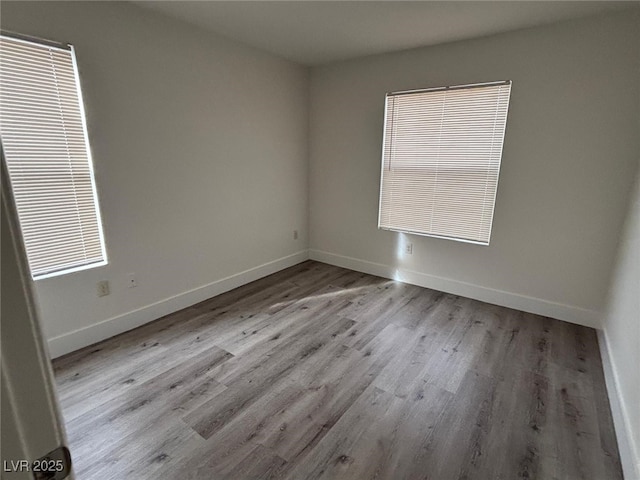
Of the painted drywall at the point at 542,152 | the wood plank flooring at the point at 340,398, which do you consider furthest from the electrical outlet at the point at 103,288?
the painted drywall at the point at 542,152

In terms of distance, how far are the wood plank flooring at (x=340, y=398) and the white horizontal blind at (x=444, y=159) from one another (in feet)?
3.10

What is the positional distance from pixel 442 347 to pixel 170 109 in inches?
110

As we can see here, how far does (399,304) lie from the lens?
3.09m

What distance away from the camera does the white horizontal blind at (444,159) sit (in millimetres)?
2850

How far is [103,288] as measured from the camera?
2400 millimetres

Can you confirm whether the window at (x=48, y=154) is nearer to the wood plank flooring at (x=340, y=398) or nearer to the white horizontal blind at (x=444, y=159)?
the wood plank flooring at (x=340, y=398)

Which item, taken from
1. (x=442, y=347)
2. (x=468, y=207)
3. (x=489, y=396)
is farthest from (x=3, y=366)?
(x=468, y=207)

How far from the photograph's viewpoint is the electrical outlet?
2377mm

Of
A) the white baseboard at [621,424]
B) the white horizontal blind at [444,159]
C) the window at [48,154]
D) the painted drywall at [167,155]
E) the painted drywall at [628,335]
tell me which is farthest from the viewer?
the white horizontal blind at [444,159]

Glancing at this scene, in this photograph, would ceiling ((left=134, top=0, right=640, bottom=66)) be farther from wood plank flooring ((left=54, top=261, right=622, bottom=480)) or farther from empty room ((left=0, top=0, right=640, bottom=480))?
wood plank flooring ((left=54, top=261, right=622, bottom=480))

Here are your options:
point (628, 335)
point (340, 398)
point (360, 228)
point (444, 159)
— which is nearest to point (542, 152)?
point (444, 159)

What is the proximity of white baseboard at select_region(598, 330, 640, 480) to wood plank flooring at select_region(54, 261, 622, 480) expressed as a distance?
0.05 m

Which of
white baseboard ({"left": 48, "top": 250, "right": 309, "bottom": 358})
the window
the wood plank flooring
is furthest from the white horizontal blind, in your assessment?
the window

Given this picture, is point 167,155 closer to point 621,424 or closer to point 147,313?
point 147,313
